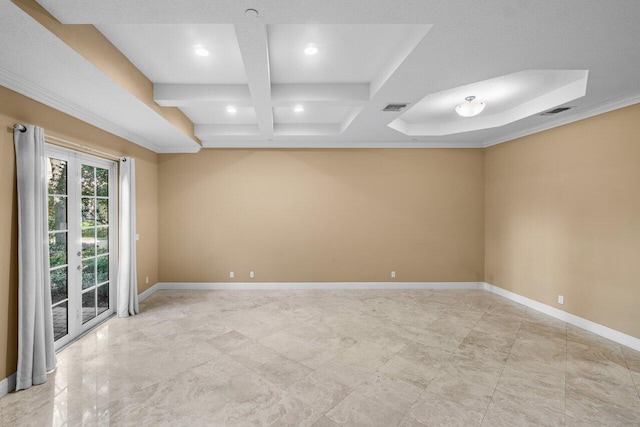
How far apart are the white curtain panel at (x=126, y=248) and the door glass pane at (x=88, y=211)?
402 millimetres

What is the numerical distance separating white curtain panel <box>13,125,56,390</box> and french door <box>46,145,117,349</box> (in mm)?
518

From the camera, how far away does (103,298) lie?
420 cm

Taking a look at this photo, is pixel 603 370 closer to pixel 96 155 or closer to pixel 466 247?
pixel 466 247

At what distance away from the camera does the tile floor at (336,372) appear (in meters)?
2.23

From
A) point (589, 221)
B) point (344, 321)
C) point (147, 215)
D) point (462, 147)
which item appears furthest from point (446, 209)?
point (147, 215)

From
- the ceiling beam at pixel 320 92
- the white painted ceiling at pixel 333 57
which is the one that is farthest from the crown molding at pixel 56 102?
the ceiling beam at pixel 320 92

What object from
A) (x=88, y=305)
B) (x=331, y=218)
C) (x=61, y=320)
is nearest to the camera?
(x=61, y=320)

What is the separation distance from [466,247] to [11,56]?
6.86 meters

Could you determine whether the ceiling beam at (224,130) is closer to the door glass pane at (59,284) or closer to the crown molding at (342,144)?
the crown molding at (342,144)

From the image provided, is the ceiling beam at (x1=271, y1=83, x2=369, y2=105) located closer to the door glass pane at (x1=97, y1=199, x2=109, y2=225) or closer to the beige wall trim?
the door glass pane at (x1=97, y1=199, x2=109, y2=225)

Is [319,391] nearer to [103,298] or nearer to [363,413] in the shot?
[363,413]

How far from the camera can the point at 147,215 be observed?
5.18 m

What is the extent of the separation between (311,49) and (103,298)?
4678 millimetres

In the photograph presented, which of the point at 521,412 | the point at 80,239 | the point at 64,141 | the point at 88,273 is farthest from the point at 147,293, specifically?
the point at 521,412
